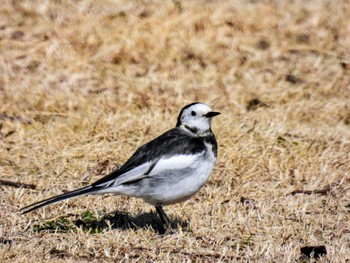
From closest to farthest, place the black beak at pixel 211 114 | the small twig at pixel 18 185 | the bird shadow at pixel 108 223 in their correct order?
the bird shadow at pixel 108 223 < the black beak at pixel 211 114 < the small twig at pixel 18 185

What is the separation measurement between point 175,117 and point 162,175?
289 centimetres

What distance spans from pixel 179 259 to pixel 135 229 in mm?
788

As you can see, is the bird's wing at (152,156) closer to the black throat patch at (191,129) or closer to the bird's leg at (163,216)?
the black throat patch at (191,129)

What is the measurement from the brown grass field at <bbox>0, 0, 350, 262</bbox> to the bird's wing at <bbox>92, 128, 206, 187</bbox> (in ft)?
1.32

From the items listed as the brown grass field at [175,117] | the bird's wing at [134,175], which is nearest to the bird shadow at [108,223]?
the brown grass field at [175,117]

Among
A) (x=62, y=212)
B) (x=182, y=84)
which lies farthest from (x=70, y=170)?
(x=182, y=84)

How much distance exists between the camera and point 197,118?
22.2ft

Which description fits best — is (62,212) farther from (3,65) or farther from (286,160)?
(3,65)

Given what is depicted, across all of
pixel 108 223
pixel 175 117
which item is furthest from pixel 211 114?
pixel 175 117

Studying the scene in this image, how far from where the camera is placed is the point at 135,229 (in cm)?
631

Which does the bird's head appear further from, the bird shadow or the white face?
the bird shadow

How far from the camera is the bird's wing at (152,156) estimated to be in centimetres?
615

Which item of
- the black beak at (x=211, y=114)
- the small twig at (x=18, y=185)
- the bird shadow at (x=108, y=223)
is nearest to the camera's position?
the bird shadow at (x=108, y=223)

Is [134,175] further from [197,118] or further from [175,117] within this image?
[175,117]
